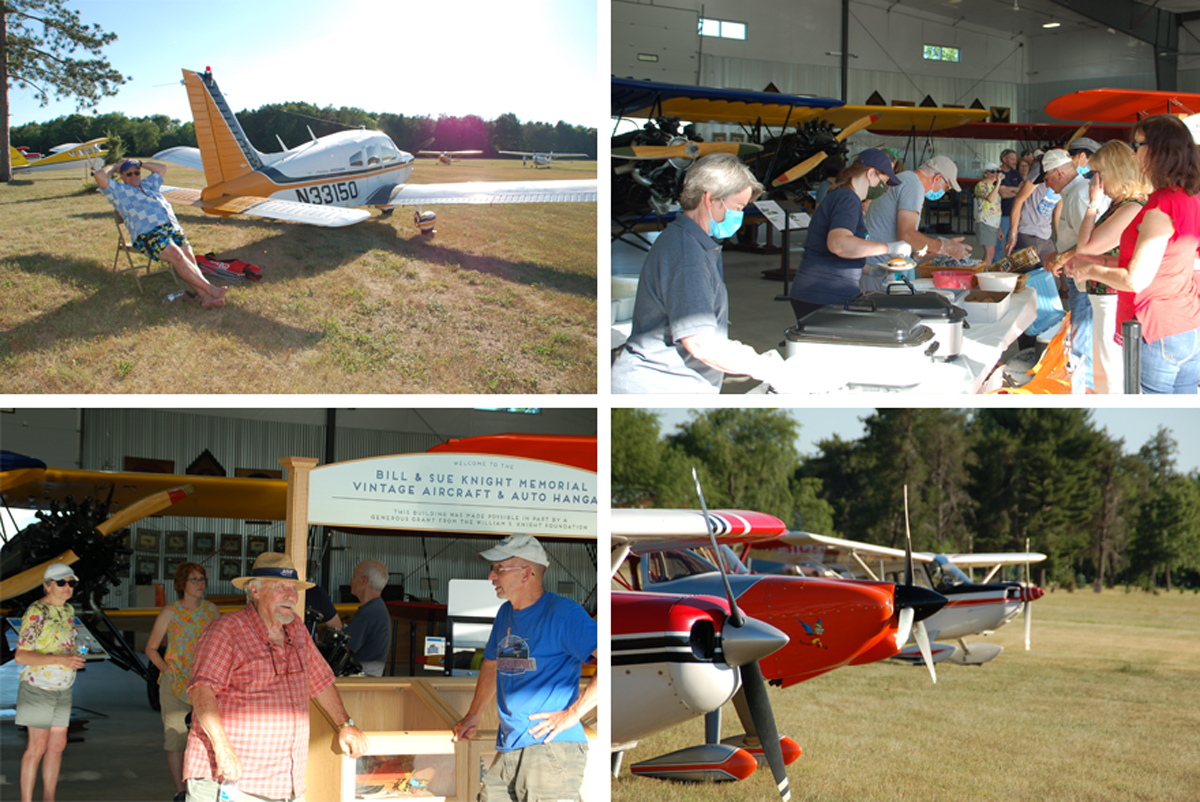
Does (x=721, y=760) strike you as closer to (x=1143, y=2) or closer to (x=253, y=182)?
(x=253, y=182)

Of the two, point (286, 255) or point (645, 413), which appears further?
point (286, 255)

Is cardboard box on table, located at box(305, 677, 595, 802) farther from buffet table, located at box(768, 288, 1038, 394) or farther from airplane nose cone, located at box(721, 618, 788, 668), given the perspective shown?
buffet table, located at box(768, 288, 1038, 394)

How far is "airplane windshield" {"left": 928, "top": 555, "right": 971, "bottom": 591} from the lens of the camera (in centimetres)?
511

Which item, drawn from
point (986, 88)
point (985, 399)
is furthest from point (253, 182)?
point (986, 88)

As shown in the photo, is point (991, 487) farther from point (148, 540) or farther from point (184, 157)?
point (148, 540)

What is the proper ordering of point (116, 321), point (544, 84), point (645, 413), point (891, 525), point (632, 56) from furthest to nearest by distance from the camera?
point (632, 56), point (544, 84), point (116, 321), point (645, 413), point (891, 525)

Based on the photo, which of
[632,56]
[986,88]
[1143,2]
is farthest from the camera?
[986,88]

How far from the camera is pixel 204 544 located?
1377cm

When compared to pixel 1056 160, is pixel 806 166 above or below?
→ above

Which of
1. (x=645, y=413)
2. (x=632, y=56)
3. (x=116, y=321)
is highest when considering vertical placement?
(x=632, y=56)

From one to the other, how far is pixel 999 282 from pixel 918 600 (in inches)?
71.3

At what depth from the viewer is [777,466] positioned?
5297 mm

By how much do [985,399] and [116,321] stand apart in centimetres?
607

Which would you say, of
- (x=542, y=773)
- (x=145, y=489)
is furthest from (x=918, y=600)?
(x=145, y=489)
